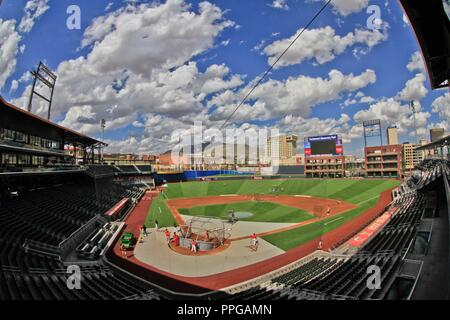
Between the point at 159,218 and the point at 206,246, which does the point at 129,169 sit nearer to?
the point at 159,218

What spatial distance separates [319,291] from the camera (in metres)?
10.4

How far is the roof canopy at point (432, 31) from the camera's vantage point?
8.26 metres

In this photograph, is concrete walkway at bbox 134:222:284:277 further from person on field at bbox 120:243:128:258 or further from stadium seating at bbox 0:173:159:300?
stadium seating at bbox 0:173:159:300

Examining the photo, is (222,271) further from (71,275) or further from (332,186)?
(332,186)

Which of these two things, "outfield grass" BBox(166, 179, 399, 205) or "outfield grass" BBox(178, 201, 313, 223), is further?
"outfield grass" BBox(166, 179, 399, 205)

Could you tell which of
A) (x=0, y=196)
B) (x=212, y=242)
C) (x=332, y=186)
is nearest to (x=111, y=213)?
(x=0, y=196)

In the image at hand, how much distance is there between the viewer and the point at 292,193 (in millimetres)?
54656

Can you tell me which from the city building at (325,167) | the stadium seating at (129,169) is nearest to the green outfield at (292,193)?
the city building at (325,167)

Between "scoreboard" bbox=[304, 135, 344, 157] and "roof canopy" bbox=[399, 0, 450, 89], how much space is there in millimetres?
57667

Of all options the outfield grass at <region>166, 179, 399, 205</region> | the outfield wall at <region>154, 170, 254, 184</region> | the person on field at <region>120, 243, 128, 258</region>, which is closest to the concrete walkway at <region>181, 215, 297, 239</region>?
the person on field at <region>120, 243, 128, 258</region>

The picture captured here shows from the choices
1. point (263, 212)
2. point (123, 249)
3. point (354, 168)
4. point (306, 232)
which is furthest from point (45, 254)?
point (354, 168)

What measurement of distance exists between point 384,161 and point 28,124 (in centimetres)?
7532

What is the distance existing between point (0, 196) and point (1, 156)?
591cm

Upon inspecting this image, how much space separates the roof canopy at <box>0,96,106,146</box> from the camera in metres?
22.3
